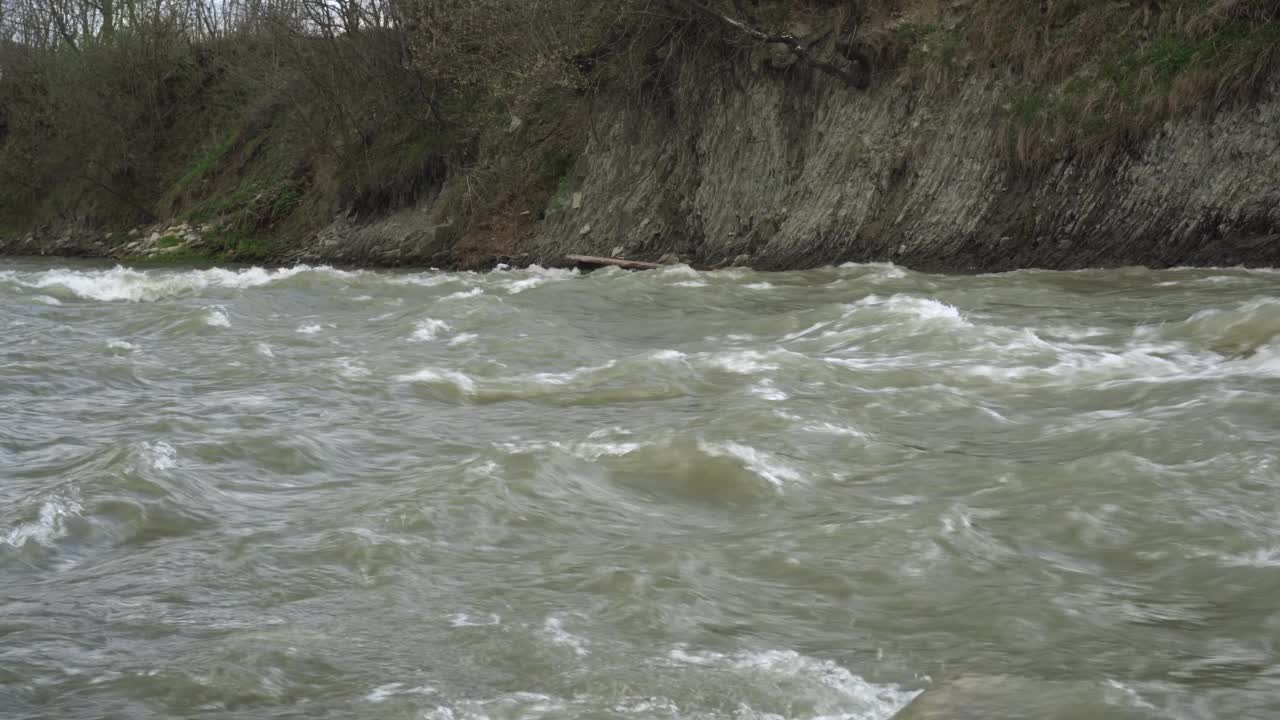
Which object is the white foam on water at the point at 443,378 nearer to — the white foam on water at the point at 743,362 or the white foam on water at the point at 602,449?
the white foam on water at the point at 743,362

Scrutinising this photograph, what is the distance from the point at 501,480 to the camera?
21.8ft

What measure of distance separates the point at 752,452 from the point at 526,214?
20.9 metres

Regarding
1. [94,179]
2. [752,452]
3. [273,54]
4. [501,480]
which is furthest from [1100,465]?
[94,179]

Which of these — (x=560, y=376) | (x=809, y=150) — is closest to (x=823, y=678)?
(x=560, y=376)

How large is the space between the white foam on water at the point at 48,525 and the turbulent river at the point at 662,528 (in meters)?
0.03

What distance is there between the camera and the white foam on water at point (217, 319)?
14297mm

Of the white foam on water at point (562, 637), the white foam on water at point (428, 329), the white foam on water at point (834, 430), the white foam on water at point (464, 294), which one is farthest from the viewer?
the white foam on water at point (464, 294)

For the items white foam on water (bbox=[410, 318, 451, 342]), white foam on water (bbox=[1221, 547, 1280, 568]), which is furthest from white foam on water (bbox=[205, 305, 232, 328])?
white foam on water (bbox=[1221, 547, 1280, 568])

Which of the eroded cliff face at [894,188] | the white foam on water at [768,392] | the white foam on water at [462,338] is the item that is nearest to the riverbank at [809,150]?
the eroded cliff face at [894,188]

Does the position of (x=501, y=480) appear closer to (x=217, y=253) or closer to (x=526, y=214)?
(x=526, y=214)

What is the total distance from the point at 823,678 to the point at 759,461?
2.89 meters

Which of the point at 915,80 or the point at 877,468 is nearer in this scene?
the point at 877,468

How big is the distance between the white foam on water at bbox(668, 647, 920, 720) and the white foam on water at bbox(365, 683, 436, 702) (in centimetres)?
85

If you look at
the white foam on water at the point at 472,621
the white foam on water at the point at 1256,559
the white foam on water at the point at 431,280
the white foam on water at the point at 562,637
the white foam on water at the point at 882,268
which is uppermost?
the white foam on water at the point at 882,268
